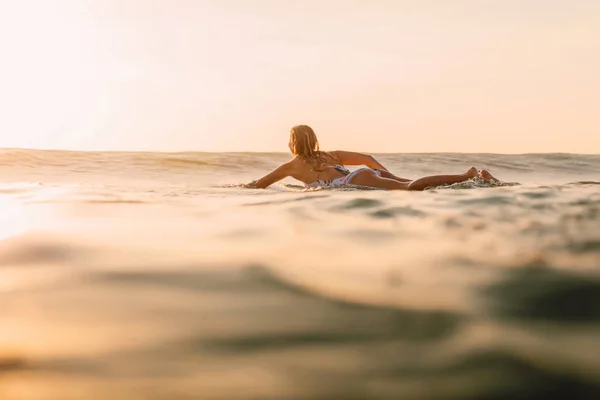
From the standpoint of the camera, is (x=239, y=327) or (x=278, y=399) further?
(x=239, y=327)

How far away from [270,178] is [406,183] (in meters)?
1.40

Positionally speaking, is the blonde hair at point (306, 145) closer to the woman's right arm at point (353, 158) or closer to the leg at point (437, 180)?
the woman's right arm at point (353, 158)

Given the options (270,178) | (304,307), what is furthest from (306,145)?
(304,307)

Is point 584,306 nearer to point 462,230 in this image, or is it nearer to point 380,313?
point 380,313

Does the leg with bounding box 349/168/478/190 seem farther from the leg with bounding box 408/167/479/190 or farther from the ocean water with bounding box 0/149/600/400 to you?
the ocean water with bounding box 0/149/600/400

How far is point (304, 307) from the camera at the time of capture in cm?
114

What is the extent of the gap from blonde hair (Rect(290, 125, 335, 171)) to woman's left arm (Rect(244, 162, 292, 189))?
0.67 feet

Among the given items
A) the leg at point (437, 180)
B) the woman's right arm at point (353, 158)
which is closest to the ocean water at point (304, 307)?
the leg at point (437, 180)

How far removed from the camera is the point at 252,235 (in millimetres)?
1994

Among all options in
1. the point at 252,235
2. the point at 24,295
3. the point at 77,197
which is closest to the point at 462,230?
the point at 252,235

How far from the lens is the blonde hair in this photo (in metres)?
5.70

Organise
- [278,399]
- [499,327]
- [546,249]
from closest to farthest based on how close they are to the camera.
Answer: [278,399] < [499,327] < [546,249]

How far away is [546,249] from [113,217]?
1.86 meters

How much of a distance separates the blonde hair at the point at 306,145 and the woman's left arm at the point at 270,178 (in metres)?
0.20
